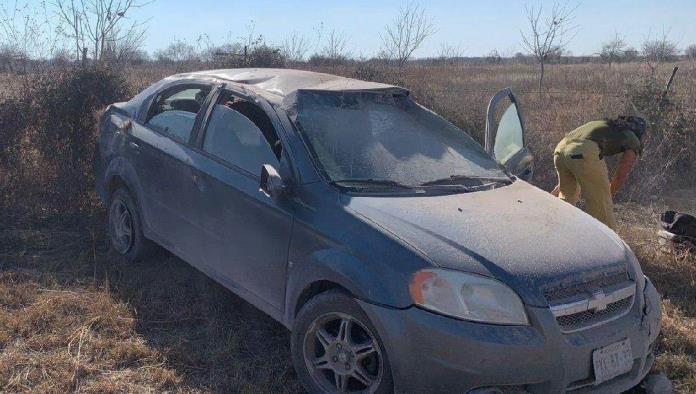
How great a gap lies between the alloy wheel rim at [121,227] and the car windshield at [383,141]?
203cm

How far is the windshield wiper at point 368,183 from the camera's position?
350 cm

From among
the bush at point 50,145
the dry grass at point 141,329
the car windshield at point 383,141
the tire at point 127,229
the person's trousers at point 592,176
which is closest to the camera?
the dry grass at point 141,329

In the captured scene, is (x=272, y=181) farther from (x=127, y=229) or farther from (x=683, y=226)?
(x=683, y=226)

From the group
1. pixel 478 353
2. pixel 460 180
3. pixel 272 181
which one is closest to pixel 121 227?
pixel 272 181

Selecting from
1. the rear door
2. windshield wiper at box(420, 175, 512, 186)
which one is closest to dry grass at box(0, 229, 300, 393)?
the rear door

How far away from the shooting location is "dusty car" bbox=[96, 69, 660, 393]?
2.85 metres

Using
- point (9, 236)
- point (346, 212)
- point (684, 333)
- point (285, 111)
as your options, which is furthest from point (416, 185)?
A: point (9, 236)

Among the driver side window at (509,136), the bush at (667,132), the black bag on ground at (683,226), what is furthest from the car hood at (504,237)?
the bush at (667,132)

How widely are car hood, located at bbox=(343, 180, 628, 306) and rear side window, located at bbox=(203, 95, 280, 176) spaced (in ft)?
2.35

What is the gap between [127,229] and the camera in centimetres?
516

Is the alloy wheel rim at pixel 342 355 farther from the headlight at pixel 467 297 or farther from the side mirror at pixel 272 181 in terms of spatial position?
the side mirror at pixel 272 181

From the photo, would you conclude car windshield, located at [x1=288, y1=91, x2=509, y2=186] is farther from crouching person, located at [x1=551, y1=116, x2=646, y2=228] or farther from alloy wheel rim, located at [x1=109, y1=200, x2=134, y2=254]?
alloy wheel rim, located at [x1=109, y1=200, x2=134, y2=254]

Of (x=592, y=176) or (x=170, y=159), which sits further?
(x=592, y=176)

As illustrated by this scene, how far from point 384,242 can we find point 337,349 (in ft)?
1.95
